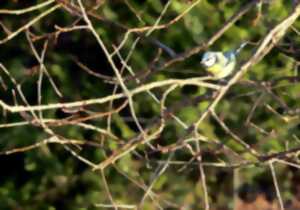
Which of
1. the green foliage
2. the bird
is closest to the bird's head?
the bird

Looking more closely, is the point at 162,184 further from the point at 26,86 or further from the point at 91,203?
the point at 26,86

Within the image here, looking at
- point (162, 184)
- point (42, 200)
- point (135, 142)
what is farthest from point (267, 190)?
point (135, 142)

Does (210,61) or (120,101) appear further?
(120,101)

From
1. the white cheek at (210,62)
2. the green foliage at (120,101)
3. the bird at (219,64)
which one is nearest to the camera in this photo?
the bird at (219,64)

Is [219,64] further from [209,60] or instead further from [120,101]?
[120,101]

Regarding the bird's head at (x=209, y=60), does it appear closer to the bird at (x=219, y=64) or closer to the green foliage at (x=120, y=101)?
the bird at (x=219, y=64)

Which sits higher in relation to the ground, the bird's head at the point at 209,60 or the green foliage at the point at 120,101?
the bird's head at the point at 209,60

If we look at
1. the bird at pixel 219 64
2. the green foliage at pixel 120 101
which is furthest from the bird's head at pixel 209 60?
the green foliage at pixel 120 101

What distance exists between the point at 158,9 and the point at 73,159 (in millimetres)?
926

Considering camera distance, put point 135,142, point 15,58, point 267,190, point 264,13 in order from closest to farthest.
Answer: point 135,142 → point 264,13 → point 15,58 → point 267,190

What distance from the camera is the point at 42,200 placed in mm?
5145

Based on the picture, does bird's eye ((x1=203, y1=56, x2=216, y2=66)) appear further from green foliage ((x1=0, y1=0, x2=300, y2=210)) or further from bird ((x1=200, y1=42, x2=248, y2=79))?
green foliage ((x1=0, y1=0, x2=300, y2=210))

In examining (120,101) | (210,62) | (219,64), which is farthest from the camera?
(120,101)

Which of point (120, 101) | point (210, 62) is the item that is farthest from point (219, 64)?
point (120, 101)
